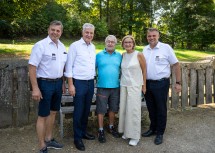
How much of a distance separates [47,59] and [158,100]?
2098 millimetres

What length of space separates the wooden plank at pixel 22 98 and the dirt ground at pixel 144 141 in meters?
0.19

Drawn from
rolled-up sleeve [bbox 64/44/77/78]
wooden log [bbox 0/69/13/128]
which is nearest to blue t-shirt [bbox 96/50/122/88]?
rolled-up sleeve [bbox 64/44/77/78]

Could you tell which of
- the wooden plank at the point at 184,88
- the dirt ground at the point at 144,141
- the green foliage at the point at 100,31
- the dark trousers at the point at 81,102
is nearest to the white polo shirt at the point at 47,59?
the dark trousers at the point at 81,102

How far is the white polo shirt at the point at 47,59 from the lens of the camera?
3.87 meters

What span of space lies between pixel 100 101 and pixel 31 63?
1511 millimetres

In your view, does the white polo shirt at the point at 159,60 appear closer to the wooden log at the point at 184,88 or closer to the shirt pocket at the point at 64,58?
the shirt pocket at the point at 64,58

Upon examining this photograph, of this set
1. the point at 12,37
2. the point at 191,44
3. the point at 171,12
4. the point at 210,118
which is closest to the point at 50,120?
the point at 210,118

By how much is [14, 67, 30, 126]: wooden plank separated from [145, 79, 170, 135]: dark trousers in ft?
7.71

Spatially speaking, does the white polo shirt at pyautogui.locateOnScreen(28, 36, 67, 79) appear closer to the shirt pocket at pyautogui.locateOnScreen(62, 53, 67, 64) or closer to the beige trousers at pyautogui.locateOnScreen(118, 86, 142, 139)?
the shirt pocket at pyautogui.locateOnScreen(62, 53, 67, 64)

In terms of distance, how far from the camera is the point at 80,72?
4.39m

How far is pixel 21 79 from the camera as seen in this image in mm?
5344

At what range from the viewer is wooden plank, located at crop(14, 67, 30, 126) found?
5.34m

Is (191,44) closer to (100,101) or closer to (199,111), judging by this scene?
(199,111)

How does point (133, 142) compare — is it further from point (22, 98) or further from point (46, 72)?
point (22, 98)
